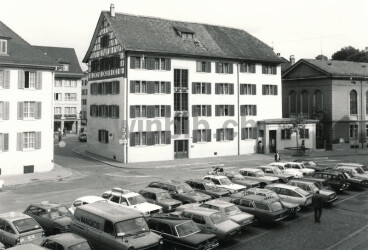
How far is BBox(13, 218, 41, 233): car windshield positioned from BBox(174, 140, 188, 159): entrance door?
2972 cm

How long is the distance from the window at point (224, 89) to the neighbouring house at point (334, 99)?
16890 millimetres

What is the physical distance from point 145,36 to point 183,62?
16.9 ft

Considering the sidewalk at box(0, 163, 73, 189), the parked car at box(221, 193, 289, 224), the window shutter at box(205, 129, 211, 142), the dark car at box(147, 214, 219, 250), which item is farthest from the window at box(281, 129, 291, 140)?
the dark car at box(147, 214, 219, 250)

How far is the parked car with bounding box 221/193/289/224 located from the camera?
63.4 ft

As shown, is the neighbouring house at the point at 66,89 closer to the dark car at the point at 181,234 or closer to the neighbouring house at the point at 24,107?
the neighbouring house at the point at 24,107

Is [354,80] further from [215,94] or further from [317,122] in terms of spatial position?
[215,94]

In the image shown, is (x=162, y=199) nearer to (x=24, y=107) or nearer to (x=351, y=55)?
(x=24, y=107)

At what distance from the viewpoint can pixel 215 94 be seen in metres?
48.4

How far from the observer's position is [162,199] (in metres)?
21.5

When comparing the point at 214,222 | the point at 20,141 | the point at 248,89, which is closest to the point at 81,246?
the point at 214,222

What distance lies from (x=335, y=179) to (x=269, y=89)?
1078 inches

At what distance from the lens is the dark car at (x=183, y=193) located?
22250 mm

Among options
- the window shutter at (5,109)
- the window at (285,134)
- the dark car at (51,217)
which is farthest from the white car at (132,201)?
the window at (285,134)

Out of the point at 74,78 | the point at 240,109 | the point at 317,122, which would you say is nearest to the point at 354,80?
the point at 317,122
